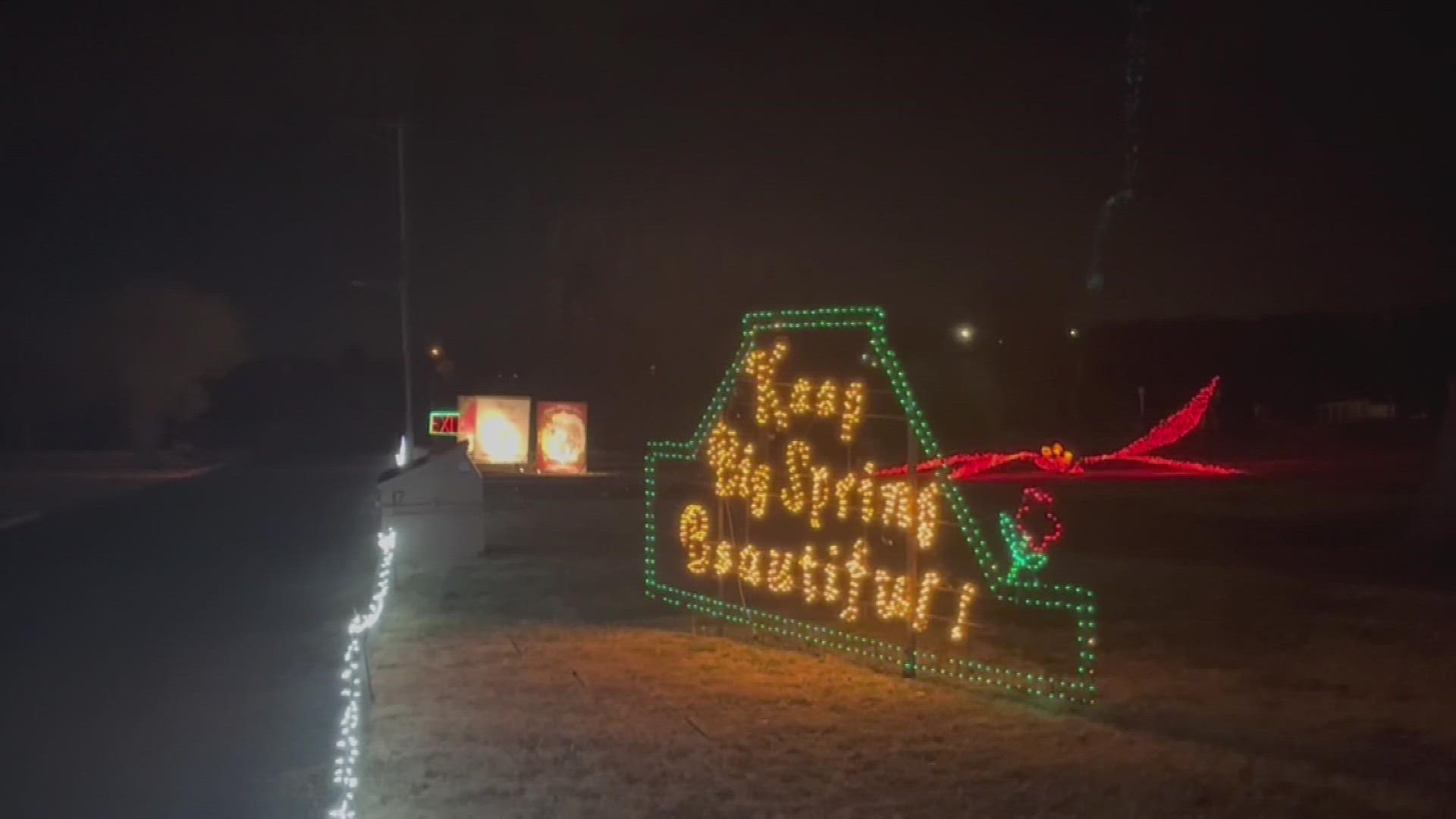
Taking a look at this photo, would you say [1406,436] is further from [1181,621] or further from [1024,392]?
[1181,621]

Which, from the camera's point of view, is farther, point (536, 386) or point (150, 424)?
point (536, 386)

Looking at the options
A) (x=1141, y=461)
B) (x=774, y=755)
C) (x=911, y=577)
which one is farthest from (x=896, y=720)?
(x=1141, y=461)

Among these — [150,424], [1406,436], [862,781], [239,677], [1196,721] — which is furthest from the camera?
[150,424]

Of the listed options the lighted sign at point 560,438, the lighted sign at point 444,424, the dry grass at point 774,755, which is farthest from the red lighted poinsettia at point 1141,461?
the dry grass at point 774,755

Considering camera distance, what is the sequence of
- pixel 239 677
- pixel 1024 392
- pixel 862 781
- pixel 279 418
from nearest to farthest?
pixel 862 781, pixel 239 677, pixel 1024 392, pixel 279 418

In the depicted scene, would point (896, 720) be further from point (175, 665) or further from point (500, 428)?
point (500, 428)

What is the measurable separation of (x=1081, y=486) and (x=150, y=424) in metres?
37.7

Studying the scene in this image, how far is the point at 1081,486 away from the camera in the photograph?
107 ft

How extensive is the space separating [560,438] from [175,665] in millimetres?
25334

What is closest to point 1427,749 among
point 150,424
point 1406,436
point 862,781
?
point 862,781

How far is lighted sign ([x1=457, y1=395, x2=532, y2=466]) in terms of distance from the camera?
3672 centimetres

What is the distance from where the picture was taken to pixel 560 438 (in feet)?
120

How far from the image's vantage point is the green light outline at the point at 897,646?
9.34 meters

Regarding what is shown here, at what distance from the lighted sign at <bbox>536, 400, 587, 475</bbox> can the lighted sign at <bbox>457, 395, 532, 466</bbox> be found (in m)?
0.35
